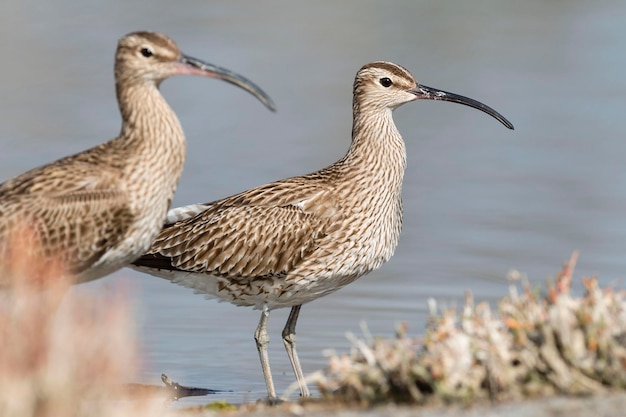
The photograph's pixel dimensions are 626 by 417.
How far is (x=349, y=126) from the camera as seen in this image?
68.3ft

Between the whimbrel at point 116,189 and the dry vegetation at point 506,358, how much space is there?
1605 millimetres

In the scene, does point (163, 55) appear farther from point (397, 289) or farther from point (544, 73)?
point (544, 73)

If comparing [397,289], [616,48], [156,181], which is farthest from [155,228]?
[616,48]

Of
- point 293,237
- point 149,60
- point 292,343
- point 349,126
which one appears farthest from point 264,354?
point 349,126

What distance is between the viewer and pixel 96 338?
7078mm

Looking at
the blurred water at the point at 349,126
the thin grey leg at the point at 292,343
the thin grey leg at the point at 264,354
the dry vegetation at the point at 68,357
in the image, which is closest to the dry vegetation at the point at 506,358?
the dry vegetation at the point at 68,357

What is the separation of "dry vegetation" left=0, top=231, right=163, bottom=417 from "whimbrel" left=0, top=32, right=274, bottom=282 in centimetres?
146

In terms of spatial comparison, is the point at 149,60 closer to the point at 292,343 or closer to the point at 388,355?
the point at 388,355

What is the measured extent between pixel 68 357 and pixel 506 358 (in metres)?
2.18

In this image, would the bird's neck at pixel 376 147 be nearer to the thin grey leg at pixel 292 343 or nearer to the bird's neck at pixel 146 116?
the thin grey leg at pixel 292 343

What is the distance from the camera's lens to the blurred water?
13.0m

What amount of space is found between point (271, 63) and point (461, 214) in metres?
8.00

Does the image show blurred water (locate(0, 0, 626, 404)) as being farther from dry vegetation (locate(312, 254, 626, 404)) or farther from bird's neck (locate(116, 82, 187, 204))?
dry vegetation (locate(312, 254, 626, 404))

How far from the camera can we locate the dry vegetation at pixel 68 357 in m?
6.85
